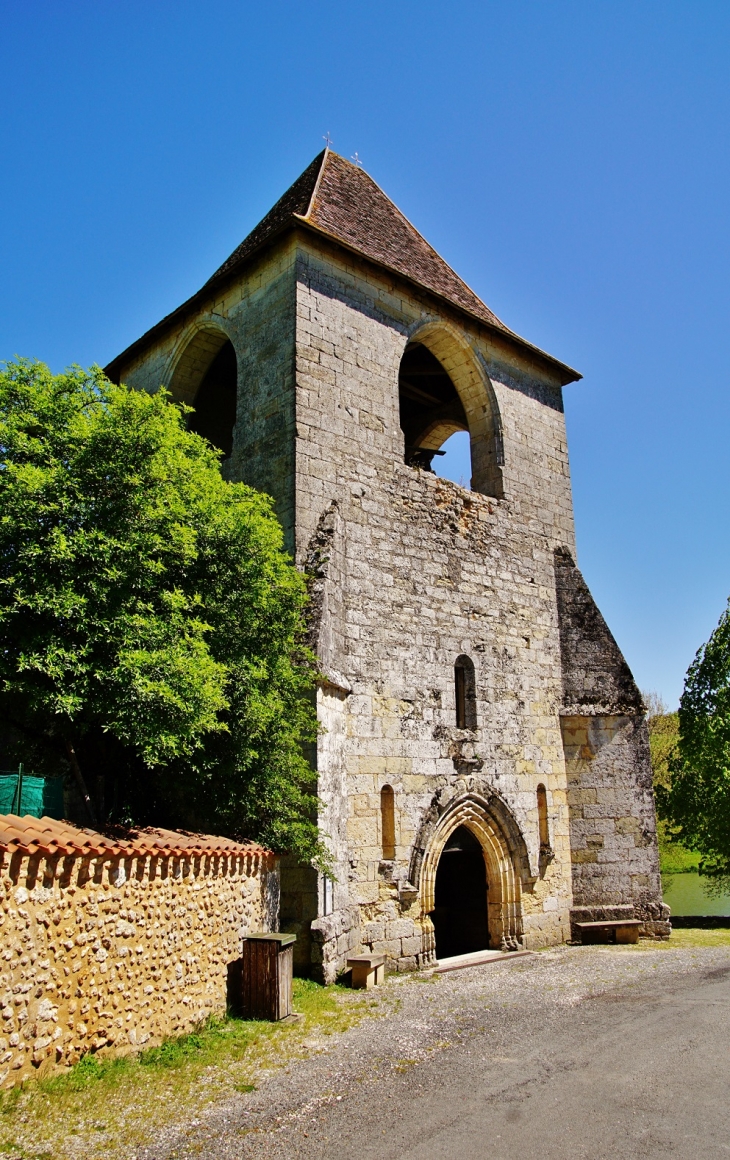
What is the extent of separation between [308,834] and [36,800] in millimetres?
2565

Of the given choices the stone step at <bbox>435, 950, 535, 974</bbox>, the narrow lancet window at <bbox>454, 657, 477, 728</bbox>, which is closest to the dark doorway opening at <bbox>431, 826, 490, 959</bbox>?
the stone step at <bbox>435, 950, 535, 974</bbox>

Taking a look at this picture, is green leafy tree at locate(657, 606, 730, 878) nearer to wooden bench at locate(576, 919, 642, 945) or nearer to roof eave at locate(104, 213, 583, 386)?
wooden bench at locate(576, 919, 642, 945)

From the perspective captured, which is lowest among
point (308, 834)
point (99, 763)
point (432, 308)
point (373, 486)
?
point (308, 834)

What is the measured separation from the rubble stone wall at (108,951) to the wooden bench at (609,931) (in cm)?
586

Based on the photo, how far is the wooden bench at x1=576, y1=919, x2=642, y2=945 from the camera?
416 inches

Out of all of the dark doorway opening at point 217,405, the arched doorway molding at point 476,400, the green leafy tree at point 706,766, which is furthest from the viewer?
the green leafy tree at point 706,766

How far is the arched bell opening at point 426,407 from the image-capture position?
13539mm

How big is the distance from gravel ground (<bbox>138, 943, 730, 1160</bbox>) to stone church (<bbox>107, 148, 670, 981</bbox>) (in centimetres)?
182

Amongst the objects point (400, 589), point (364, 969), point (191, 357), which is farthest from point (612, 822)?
point (191, 357)

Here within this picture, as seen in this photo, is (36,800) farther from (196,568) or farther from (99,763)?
(196,568)

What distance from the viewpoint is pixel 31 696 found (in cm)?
591

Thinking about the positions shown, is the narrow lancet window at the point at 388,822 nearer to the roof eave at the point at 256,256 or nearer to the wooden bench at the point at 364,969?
the wooden bench at the point at 364,969

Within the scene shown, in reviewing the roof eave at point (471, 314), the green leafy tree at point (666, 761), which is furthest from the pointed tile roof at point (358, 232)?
the green leafy tree at point (666, 761)

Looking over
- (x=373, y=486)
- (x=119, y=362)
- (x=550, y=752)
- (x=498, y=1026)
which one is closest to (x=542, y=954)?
(x=550, y=752)
